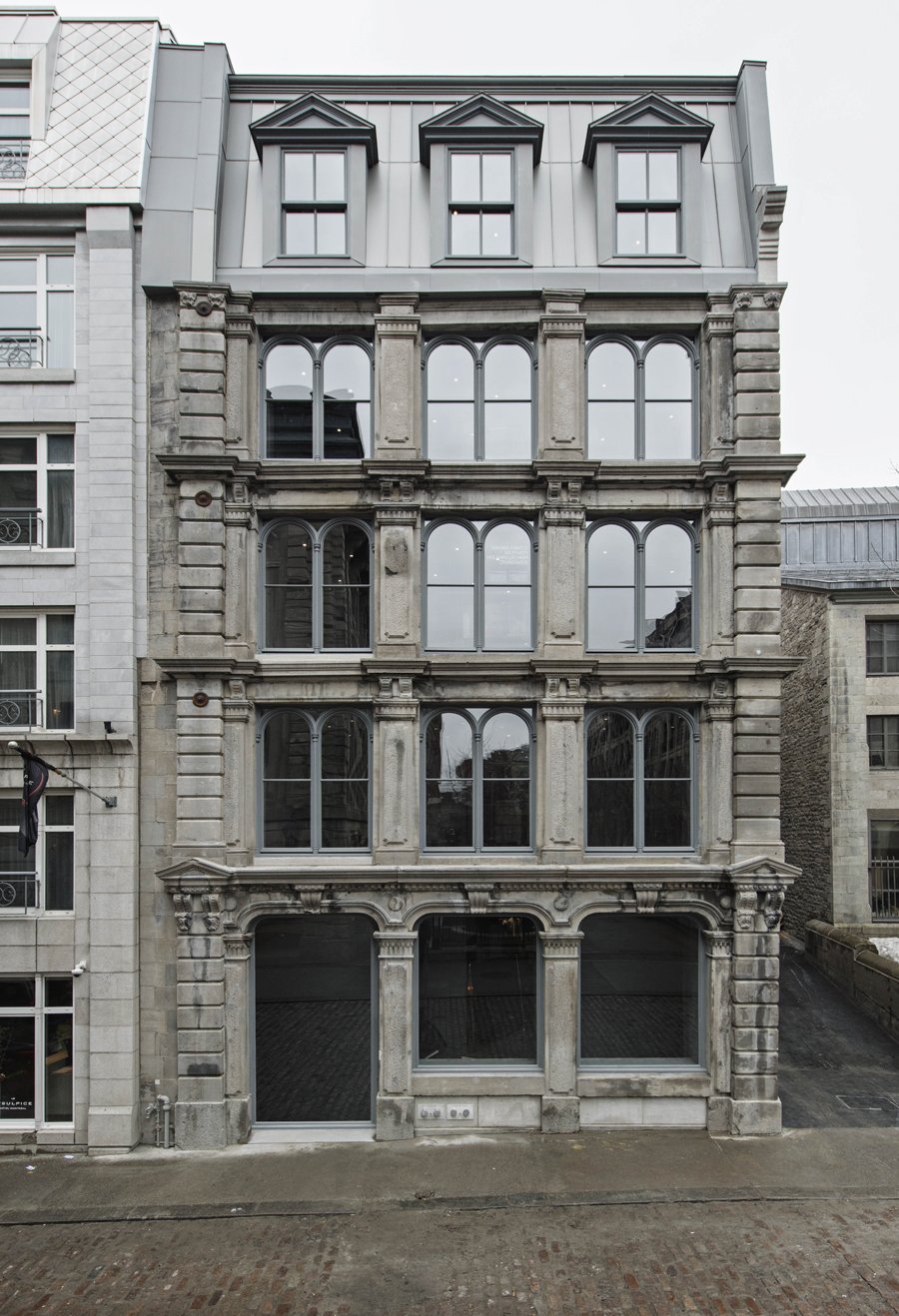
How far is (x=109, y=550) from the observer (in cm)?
1396

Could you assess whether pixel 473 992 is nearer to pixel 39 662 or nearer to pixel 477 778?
pixel 477 778

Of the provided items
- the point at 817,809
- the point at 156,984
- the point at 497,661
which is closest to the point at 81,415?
the point at 497,661

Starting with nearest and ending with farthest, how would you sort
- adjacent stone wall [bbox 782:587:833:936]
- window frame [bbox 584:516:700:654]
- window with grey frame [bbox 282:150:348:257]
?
window frame [bbox 584:516:700:654]
window with grey frame [bbox 282:150:348:257]
adjacent stone wall [bbox 782:587:833:936]

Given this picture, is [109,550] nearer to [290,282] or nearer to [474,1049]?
[290,282]

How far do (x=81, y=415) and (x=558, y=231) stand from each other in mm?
8978

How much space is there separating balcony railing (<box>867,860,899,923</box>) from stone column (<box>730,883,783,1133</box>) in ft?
35.7

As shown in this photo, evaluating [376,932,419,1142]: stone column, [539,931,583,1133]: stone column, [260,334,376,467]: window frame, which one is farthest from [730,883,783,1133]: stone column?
[260,334,376,467]: window frame

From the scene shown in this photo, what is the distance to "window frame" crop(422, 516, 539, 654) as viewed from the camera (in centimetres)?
1443

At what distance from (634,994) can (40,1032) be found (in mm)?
9981

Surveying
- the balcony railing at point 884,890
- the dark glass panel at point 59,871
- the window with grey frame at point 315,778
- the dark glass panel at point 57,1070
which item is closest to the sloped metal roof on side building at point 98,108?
the window with grey frame at point 315,778

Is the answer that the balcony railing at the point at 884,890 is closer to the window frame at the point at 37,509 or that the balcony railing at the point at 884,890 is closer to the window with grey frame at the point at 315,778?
the window with grey frame at the point at 315,778

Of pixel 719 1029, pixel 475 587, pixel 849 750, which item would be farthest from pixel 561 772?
pixel 849 750

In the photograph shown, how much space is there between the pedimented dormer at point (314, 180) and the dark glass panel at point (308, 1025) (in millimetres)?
11732

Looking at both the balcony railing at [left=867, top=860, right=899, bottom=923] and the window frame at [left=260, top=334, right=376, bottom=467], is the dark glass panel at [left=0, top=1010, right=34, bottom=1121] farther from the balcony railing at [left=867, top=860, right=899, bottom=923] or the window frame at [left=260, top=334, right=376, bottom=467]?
the balcony railing at [left=867, top=860, right=899, bottom=923]
